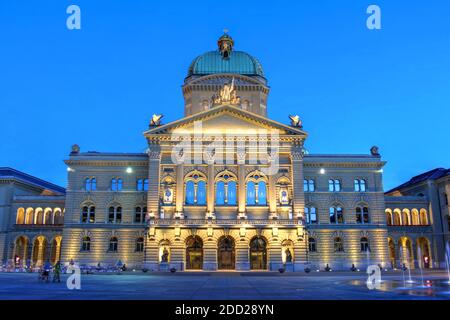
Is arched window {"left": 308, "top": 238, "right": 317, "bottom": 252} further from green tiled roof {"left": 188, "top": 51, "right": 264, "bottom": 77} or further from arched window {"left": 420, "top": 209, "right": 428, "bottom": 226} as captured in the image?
green tiled roof {"left": 188, "top": 51, "right": 264, "bottom": 77}

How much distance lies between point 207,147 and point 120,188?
595 inches

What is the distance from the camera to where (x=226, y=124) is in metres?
60.8

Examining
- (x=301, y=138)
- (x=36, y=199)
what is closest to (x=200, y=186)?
(x=301, y=138)

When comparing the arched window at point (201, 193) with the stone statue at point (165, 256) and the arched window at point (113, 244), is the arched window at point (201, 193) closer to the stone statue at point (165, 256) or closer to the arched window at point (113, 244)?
the stone statue at point (165, 256)

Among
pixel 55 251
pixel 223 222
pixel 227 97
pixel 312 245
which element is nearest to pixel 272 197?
pixel 223 222

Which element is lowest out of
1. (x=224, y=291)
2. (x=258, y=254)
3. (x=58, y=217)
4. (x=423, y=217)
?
(x=224, y=291)

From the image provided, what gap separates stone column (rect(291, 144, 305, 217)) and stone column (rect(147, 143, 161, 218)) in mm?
18776

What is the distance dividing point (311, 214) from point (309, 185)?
14.6 feet

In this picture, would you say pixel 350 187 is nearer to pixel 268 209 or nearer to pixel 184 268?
pixel 268 209

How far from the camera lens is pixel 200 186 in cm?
5950

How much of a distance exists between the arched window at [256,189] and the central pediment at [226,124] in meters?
6.34

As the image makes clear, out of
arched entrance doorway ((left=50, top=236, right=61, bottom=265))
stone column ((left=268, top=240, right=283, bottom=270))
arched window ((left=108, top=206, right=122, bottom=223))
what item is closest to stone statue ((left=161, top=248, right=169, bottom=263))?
arched window ((left=108, top=206, right=122, bottom=223))

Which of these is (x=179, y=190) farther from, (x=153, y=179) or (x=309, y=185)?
(x=309, y=185)
